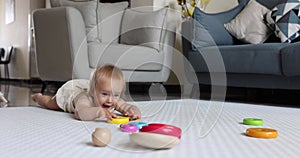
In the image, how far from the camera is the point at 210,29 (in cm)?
289

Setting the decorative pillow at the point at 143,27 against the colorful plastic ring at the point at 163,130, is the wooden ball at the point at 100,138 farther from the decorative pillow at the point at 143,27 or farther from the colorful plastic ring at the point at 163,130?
the decorative pillow at the point at 143,27

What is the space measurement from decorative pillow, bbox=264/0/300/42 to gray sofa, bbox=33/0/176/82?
0.91m

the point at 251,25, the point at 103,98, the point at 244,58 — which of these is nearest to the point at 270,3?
the point at 251,25

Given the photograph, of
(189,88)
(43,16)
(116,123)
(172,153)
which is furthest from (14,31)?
(172,153)

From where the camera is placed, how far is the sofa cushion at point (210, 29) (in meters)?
2.73

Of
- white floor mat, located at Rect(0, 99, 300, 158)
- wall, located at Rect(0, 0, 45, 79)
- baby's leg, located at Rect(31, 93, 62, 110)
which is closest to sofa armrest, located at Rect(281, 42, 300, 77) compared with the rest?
white floor mat, located at Rect(0, 99, 300, 158)

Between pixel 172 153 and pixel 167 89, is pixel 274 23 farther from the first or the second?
pixel 172 153

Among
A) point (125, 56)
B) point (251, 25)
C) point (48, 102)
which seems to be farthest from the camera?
point (251, 25)

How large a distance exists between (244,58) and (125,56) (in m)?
0.95

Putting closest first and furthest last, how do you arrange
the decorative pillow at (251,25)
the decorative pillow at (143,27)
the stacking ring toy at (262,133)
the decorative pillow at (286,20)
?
the stacking ring toy at (262,133), the decorative pillow at (286,20), the decorative pillow at (251,25), the decorative pillow at (143,27)

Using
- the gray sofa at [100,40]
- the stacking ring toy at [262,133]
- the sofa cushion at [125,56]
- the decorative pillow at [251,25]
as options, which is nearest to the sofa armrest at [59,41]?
the gray sofa at [100,40]

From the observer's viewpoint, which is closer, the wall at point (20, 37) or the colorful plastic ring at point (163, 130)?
the colorful plastic ring at point (163, 130)

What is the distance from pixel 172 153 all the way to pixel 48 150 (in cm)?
26

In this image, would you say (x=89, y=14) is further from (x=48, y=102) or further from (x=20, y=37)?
(x=20, y=37)
